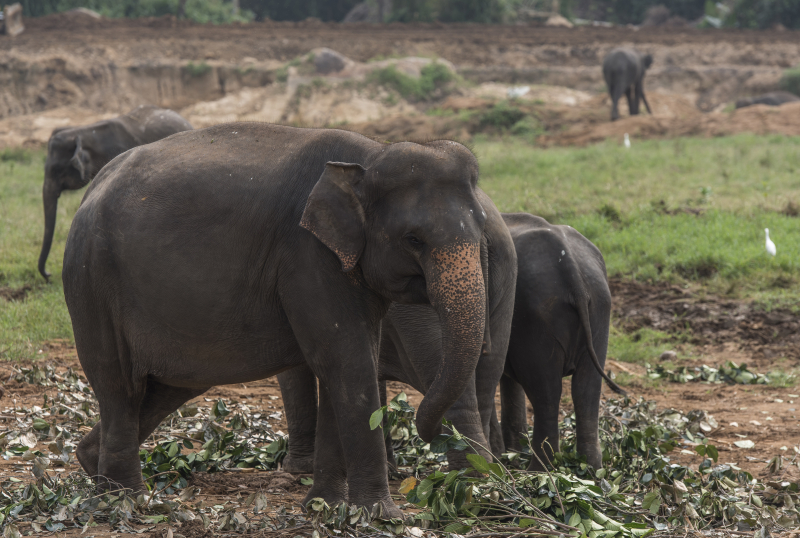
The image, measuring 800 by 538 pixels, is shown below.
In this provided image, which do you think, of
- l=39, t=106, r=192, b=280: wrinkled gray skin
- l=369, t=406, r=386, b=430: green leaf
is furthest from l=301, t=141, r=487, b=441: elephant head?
l=39, t=106, r=192, b=280: wrinkled gray skin

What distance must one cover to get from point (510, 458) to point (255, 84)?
20.7 meters

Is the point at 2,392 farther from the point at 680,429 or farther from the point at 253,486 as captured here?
the point at 680,429

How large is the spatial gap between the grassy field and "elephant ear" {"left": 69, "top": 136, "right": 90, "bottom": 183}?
949 mm

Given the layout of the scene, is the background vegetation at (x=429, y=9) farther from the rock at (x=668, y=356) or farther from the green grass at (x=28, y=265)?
the rock at (x=668, y=356)

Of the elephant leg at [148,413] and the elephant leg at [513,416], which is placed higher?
the elephant leg at [148,413]

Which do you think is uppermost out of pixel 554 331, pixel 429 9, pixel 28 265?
pixel 429 9

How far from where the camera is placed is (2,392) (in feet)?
18.5

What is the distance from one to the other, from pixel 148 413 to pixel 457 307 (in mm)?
1796

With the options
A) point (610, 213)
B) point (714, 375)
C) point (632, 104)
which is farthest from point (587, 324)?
point (632, 104)

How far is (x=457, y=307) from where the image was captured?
3.05m

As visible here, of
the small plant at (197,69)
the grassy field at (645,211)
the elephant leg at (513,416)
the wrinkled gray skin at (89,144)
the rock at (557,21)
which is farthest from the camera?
the rock at (557,21)

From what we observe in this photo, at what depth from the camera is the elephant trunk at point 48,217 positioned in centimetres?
863

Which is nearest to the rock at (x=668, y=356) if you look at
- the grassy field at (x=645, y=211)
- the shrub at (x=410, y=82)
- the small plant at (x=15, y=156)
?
the grassy field at (x=645, y=211)

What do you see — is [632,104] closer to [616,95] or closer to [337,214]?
[616,95]
